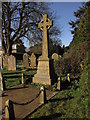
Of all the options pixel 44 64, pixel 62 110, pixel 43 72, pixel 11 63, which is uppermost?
pixel 11 63

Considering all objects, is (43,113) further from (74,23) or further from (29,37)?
(74,23)

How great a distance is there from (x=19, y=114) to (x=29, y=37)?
54.8 ft

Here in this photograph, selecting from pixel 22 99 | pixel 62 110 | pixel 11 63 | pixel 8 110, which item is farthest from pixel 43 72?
pixel 11 63

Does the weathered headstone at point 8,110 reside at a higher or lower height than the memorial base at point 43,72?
lower

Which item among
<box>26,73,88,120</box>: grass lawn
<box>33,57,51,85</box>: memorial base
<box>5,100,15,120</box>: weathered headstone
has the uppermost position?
<box>33,57,51,85</box>: memorial base

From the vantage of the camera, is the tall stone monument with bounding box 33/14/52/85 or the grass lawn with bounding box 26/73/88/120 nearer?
the grass lawn with bounding box 26/73/88/120

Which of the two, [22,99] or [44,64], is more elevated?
[44,64]

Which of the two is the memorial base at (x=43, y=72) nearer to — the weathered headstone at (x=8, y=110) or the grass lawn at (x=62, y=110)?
the grass lawn at (x=62, y=110)

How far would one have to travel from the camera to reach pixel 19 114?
4.88m

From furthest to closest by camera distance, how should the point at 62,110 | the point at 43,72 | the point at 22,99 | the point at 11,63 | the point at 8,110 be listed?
the point at 11,63 < the point at 43,72 < the point at 22,99 < the point at 62,110 < the point at 8,110

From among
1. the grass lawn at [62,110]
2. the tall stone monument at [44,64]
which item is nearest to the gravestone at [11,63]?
the tall stone monument at [44,64]

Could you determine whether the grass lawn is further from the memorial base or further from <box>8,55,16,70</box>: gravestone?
<box>8,55,16,70</box>: gravestone

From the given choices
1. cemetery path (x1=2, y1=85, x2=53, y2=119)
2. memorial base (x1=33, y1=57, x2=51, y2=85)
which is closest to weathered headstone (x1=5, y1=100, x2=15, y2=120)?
cemetery path (x1=2, y1=85, x2=53, y2=119)

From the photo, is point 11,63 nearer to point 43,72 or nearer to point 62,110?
point 43,72
